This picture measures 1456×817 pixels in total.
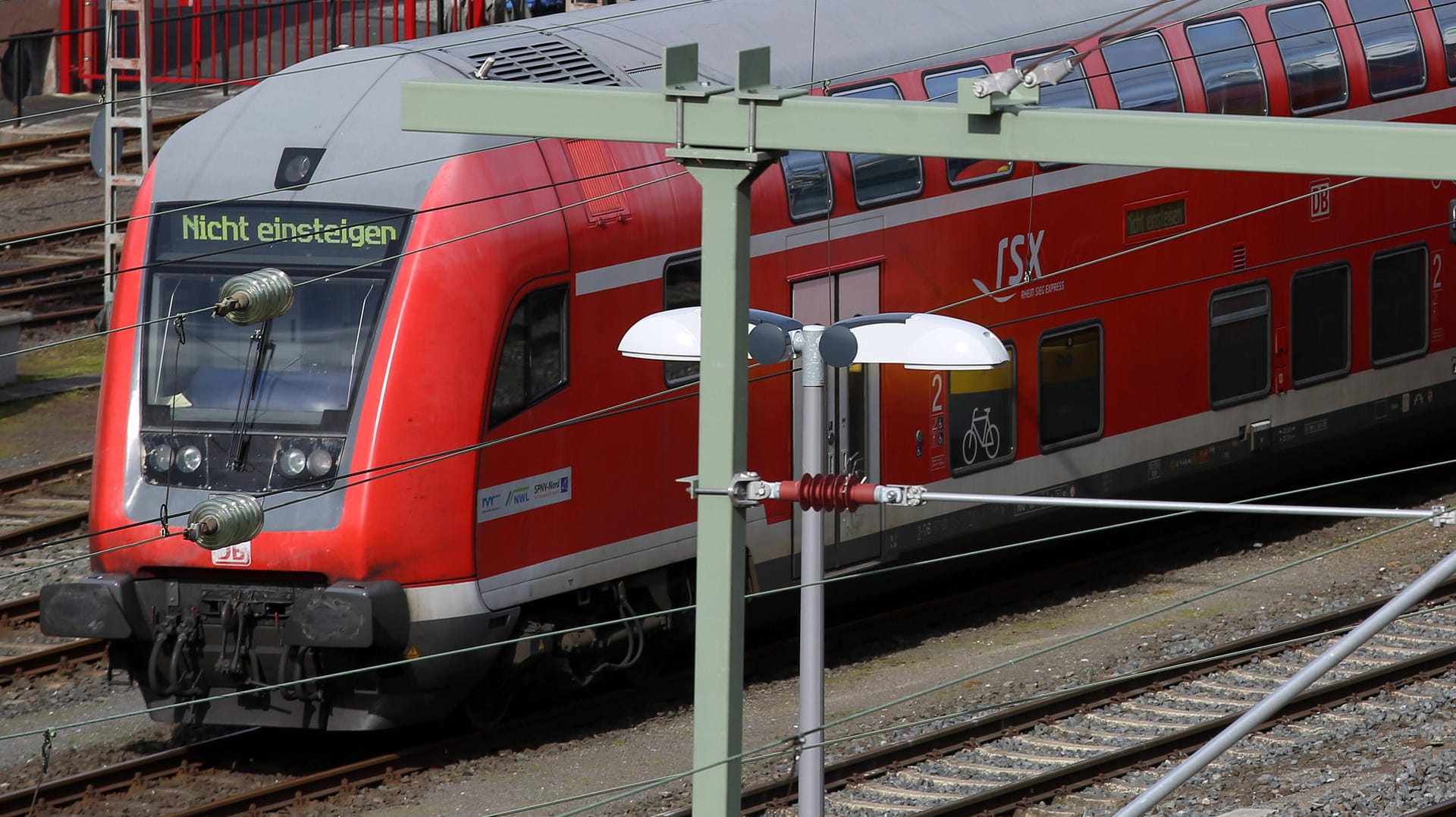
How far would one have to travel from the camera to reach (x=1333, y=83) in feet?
52.5

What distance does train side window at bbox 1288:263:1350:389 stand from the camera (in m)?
16.1

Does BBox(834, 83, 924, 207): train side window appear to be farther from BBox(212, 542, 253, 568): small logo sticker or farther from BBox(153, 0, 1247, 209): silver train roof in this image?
BBox(212, 542, 253, 568): small logo sticker

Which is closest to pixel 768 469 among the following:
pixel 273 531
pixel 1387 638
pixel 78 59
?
pixel 273 531

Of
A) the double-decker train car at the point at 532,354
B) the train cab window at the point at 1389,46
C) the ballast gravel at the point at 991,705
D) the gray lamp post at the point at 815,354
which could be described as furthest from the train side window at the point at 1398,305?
the gray lamp post at the point at 815,354

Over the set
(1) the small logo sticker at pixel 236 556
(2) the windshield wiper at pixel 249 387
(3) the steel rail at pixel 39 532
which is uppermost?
(2) the windshield wiper at pixel 249 387

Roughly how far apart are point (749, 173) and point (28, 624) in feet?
31.8

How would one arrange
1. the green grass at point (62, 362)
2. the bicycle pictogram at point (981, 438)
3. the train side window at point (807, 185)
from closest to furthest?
the train side window at point (807, 185), the bicycle pictogram at point (981, 438), the green grass at point (62, 362)

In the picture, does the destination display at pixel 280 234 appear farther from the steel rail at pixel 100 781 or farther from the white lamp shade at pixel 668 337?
the white lamp shade at pixel 668 337

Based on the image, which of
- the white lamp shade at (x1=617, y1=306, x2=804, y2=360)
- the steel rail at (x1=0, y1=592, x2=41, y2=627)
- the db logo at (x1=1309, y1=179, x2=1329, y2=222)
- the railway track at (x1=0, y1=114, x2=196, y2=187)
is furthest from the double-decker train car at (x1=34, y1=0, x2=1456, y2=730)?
the railway track at (x1=0, y1=114, x2=196, y2=187)

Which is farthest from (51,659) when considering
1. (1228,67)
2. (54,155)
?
(54,155)

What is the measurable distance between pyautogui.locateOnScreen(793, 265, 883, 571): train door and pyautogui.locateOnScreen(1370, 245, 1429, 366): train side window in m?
5.51

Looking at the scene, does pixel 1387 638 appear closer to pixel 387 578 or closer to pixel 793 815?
pixel 793 815

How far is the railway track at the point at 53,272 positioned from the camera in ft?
70.6

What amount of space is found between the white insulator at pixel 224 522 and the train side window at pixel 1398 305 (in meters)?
9.78
